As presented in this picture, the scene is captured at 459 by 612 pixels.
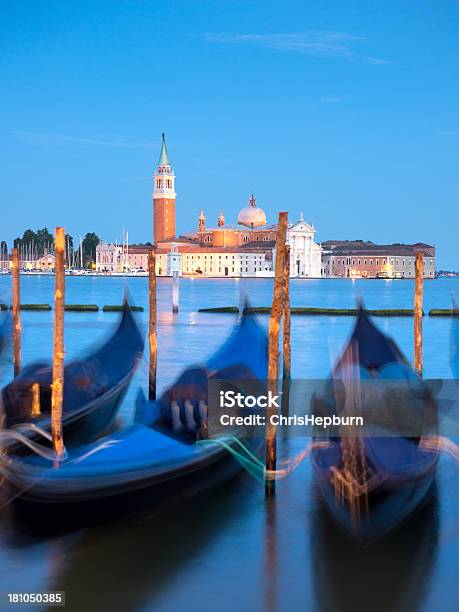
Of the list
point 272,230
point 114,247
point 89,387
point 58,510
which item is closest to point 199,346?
point 89,387

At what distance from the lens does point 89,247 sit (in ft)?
286

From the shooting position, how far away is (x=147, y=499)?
15.2 feet

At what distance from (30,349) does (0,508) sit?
31.7 feet

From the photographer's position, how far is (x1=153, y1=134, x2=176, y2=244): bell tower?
71812mm

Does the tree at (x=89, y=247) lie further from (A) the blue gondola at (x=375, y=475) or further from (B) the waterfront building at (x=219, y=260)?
(A) the blue gondola at (x=375, y=475)

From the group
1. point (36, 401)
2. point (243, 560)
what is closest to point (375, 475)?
point (243, 560)

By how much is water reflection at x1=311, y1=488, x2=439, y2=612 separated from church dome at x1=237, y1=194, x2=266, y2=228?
67.6 metres

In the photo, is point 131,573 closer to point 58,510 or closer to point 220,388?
point 58,510

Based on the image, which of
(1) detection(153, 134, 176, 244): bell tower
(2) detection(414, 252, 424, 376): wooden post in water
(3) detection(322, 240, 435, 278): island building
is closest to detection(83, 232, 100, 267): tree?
(1) detection(153, 134, 176, 244): bell tower

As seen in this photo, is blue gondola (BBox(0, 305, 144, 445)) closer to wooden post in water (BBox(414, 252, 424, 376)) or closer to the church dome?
wooden post in water (BBox(414, 252, 424, 376))

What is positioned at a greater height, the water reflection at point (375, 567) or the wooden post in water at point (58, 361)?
the wooden post in water at point (58, 361)

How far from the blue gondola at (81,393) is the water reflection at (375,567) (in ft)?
6.18

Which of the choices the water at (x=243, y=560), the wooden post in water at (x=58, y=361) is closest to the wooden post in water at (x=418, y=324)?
the water at (x=243, y=560)

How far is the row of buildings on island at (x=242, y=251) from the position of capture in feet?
223
